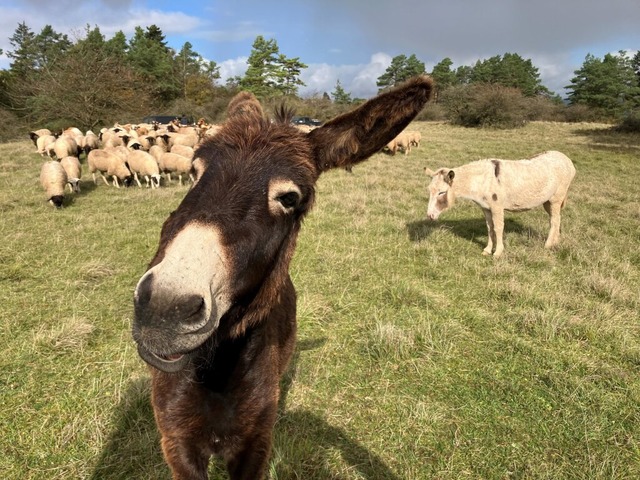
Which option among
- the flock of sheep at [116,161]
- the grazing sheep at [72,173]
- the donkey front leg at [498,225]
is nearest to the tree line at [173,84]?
the flock of sheep at [116,161]

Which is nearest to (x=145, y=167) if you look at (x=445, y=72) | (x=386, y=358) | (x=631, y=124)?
(x=386, y=358)

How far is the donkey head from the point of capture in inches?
52.4

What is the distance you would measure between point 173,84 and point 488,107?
48466 mm

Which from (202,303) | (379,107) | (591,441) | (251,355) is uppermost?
(379,107)

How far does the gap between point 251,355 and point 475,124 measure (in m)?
47.0

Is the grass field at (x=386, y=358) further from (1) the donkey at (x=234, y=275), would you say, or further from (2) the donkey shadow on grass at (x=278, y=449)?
(1) the donkey at (x=234, y=275)

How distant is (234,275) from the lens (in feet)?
5.33

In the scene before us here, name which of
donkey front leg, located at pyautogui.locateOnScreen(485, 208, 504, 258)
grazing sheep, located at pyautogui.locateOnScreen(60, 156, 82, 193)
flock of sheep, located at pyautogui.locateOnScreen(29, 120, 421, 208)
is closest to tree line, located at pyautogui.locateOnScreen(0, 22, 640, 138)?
flock of sheep, located at pyautogui.locateOnScreen(29, 120, 421, 208)

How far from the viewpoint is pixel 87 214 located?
34.1 feet

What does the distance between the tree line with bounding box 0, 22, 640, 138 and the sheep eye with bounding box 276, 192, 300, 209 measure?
32146 mm

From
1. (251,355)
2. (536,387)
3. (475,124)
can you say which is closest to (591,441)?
(536,387)

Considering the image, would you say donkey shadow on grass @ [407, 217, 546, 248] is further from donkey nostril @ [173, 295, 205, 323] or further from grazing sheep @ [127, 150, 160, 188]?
grazing sheep @ [127, 150, 160, 188]

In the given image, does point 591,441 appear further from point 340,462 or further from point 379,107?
point 379,107

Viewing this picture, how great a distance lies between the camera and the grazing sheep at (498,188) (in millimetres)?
7965
